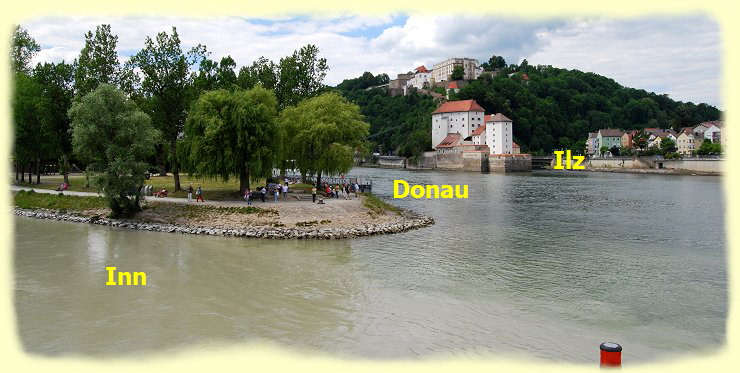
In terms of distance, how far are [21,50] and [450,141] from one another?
331 ft

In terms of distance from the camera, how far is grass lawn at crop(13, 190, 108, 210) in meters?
37.0

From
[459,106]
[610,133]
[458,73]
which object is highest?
[458,73]

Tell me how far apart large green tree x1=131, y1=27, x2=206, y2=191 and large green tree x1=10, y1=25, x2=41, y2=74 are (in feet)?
53.3

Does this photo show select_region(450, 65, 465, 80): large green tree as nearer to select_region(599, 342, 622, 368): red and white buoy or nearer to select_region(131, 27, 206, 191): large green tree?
select_region(131, 27, 206, 191): large green tree

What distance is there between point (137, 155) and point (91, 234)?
5.69 metres

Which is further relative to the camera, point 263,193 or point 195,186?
point 195,186

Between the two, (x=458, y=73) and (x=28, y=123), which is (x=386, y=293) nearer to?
(x=28, y=123)

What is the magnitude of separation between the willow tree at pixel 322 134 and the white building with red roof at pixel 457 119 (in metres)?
95.5

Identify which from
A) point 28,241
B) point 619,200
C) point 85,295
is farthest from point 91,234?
point 619,200

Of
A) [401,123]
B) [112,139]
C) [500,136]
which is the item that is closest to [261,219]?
[112,139]

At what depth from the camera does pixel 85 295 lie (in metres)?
17.5

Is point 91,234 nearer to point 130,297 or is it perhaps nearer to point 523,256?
point 130,297

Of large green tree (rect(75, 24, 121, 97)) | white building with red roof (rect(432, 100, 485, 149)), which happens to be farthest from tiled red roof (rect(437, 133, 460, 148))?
large green tree (rect(75, 24, 121, 97))

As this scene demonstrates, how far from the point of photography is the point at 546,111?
158625 mm
